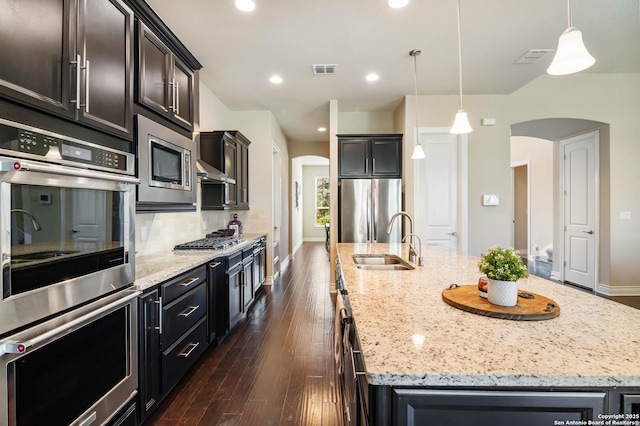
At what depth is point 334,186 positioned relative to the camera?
15.0 ft

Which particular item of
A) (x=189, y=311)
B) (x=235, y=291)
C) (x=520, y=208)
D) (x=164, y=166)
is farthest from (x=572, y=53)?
(x=520, y=208)

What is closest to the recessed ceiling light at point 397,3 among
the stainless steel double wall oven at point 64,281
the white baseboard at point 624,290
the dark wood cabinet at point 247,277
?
the stainless steel double wall oven at point 64,281

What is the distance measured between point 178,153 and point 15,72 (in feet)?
4.33

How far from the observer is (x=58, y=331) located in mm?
1146

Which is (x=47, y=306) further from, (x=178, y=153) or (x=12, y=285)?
(x=178, y=153)

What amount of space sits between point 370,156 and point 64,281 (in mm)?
3986

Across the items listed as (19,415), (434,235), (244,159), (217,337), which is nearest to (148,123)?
(19,415)

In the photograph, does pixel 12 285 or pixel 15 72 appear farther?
pixel 15 72

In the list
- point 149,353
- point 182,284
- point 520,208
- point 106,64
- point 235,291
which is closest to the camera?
point 106,64

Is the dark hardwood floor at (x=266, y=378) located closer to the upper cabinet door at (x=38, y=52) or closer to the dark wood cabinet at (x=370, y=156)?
the upper cabinet door at (x=38, y=52)

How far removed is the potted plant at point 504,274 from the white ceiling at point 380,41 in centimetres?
212

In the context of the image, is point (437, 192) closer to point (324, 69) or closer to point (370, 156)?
point (370, 156)

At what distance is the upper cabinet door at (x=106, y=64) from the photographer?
145 cm

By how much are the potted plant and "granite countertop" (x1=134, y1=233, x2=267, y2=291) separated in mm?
1755
